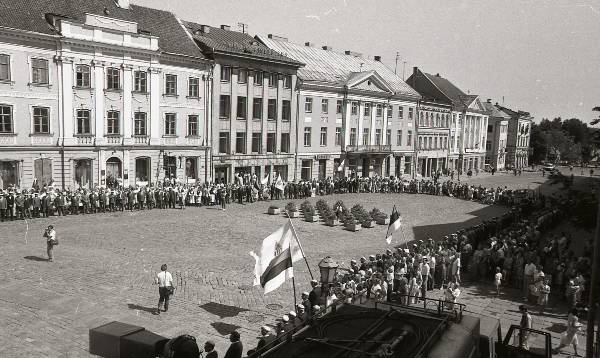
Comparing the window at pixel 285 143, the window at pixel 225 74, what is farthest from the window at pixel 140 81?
the window at pixel 285 143

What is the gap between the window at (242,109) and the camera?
45281 mm

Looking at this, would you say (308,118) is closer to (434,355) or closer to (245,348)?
(245,348)

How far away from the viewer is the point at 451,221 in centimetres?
3431

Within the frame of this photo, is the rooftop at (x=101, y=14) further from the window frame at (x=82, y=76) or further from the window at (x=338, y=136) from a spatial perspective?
the window at (x=338, y=136)

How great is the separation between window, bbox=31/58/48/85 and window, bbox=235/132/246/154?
1666cm

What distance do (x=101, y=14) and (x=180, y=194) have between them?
49.5ft

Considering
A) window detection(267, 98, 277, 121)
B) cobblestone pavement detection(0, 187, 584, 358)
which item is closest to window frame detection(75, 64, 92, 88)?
cobblestone pavement detection(0, 187, 584, 358)

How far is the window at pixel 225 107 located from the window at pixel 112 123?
950 cm

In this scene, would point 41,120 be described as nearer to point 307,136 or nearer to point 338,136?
point 307,136

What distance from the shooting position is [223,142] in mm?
44469

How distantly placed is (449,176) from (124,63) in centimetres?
4932

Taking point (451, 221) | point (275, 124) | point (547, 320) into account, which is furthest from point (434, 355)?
point (275, 124)

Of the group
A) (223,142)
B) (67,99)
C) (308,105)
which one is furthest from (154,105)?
(308,105)

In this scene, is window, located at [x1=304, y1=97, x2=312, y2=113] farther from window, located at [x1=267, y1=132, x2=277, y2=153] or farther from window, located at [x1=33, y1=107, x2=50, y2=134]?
window, located at [x1=33, y1=107, x2=50, y2=134]
